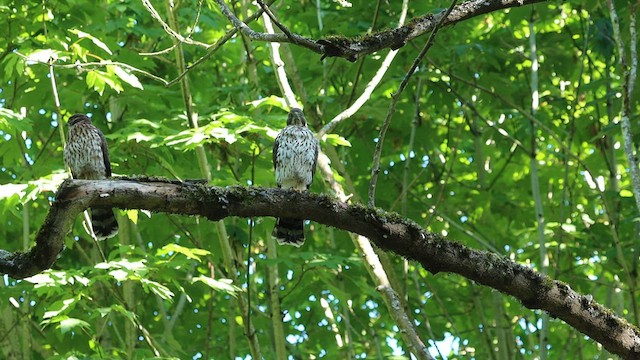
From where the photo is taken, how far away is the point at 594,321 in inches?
162

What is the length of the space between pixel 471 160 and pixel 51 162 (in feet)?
16.0

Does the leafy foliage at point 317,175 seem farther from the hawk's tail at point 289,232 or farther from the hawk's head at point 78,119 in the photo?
the hawk's tail at point 289,232

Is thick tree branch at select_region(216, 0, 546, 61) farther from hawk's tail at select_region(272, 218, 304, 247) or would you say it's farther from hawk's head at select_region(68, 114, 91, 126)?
hawk's head at select_region(68, 114, 91, 126)

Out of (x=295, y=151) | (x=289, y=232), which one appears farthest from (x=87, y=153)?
(x=289, y=232)

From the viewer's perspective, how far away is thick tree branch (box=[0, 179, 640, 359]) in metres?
3.37

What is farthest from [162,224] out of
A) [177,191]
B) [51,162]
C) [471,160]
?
[177,191]

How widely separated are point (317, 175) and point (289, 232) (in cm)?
146

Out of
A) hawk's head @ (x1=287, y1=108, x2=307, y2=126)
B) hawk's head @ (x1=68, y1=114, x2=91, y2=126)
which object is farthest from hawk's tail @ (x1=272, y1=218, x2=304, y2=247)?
hawk's head @ (x1=68, y1=114, x2=91, y2=126)

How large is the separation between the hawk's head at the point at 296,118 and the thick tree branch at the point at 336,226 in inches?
109

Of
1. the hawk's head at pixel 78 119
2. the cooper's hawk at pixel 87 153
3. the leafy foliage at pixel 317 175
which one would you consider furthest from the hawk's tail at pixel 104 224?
the hawk's head at pixel 78 119

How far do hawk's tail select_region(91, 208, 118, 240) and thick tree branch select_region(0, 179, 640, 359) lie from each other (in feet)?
8.81

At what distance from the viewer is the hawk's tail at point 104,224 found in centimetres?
627

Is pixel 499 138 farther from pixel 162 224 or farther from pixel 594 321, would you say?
pixel 594 321

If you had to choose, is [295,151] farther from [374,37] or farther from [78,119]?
[374,37]
